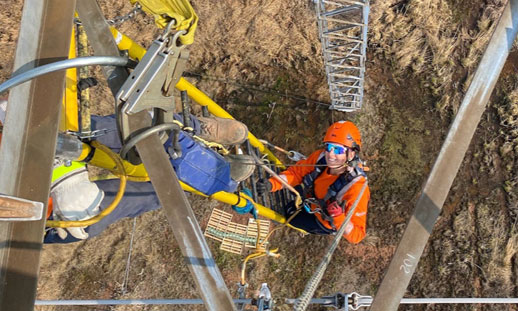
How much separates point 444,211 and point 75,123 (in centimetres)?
638

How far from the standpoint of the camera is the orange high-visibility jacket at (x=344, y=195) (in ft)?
18.2

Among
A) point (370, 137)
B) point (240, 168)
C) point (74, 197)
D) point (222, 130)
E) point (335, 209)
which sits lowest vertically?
point (335, 209)

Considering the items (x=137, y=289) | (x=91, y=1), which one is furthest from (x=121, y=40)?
(x=137, y=289)

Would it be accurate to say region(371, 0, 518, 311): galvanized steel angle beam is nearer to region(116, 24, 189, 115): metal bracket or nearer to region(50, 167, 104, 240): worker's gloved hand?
region(116, 24, 189, 115): metal bracket

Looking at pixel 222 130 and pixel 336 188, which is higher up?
pixel 222 130

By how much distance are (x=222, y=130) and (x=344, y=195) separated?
1.98m

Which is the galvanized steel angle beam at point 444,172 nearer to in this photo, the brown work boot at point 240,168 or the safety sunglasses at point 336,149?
the brown work boot at point 240,168

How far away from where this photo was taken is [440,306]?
274 inches

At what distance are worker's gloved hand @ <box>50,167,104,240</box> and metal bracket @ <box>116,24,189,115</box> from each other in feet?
4.83

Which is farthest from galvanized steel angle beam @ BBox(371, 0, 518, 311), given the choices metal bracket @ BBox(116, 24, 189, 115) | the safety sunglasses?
the safety sunglasses

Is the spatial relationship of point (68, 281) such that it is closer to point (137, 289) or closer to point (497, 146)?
point (137, 289)

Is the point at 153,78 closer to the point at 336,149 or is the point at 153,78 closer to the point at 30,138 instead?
the point at 30,138

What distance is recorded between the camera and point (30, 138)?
84.5 inches

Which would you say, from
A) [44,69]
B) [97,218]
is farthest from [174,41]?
[97,218]
